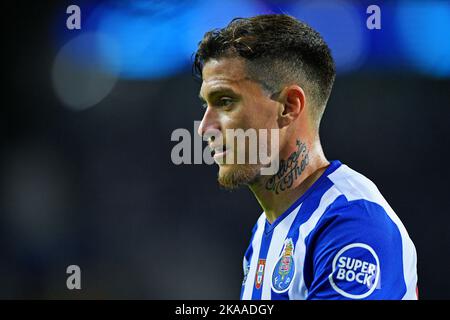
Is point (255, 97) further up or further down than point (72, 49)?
further down

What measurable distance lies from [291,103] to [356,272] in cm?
70

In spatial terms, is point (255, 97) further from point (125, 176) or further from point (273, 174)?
point (125, 176)

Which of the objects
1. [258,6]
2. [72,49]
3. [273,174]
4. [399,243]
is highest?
[258,6]

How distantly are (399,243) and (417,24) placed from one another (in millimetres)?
3606

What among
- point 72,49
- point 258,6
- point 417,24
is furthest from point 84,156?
point 417,24

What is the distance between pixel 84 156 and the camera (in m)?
4.86

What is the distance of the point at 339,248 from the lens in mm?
1515

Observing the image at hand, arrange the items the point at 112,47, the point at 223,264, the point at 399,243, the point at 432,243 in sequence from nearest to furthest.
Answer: the point at 399,243
the point at 432,243
the point at 223,264
the point at 112,47

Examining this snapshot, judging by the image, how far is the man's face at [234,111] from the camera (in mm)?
1883

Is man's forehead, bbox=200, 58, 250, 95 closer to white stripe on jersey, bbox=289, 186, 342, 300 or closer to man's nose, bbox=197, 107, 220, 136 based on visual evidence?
man's nose, bbox=197, 107, 220, 136

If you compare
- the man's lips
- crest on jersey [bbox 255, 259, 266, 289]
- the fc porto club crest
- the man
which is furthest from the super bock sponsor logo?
the man's lips

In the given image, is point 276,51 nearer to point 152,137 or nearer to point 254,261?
point 254,261

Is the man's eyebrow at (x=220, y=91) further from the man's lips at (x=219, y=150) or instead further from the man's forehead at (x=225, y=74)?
the man's lips at (x=219, y=150)

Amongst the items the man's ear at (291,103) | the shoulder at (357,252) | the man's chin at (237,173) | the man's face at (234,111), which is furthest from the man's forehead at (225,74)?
the shoulder at (357,252)
